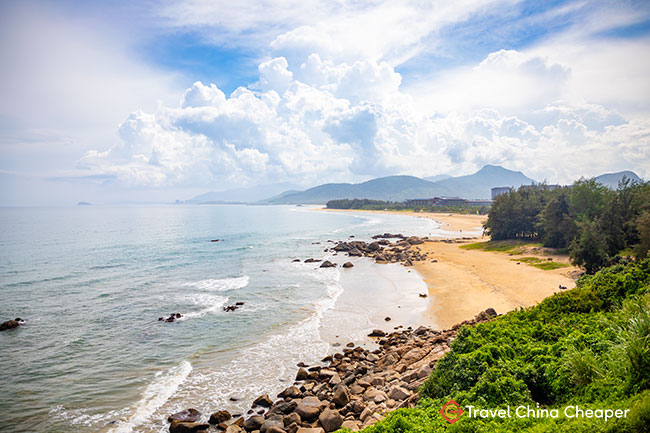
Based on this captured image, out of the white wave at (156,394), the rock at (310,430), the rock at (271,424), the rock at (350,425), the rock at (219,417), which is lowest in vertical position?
the white wave at (156,394)

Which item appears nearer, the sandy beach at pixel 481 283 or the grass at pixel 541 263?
the sandy beach at pixel 481 283

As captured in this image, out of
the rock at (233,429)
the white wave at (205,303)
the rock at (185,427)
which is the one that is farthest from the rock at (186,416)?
the white wave at (205,303)

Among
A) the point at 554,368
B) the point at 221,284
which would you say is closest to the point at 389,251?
the point at 221,284

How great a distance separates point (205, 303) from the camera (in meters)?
28.8

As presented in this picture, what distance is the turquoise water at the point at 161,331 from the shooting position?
48.3 feet

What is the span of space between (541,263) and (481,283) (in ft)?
41.4

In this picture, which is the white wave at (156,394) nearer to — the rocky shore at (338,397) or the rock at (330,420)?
the rocky shore at (338,397)

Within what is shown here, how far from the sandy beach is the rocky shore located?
681 centimetres

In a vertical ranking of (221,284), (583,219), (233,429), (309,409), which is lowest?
(233,429)

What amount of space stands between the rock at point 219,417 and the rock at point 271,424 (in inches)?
73.7

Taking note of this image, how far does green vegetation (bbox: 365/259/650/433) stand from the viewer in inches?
265

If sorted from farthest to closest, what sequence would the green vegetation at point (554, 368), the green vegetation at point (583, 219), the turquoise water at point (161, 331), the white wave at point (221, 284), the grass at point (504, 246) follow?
the grass at point (504, 246), the white wave at point (221, 284), the green vegetation at point (583, 219), the turquoise water at point (161, 331), the green vegetation at point (554, 368)

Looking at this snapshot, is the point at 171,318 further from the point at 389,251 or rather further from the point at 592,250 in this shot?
the point at 389,251

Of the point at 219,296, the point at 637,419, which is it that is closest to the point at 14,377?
the point at 219,296
